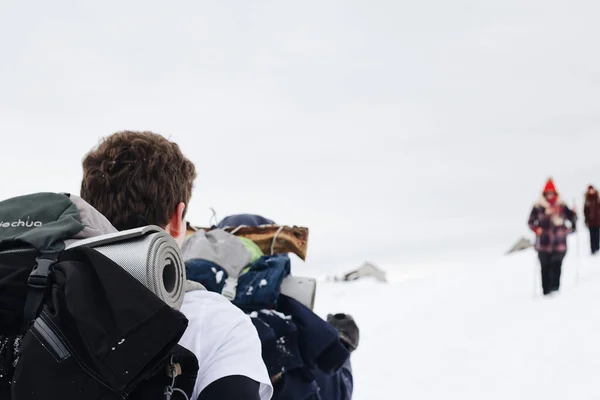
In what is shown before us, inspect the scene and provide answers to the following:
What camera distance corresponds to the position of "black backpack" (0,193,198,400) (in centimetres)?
138

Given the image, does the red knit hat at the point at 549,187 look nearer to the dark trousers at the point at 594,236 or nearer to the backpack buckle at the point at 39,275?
the dark trousers at the point at 594,236

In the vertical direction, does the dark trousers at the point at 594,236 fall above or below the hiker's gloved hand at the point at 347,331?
above

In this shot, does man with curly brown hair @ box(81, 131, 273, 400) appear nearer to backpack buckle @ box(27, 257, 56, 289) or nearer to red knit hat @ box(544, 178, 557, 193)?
backpack buckle @ box(27, 257, 56, 289)

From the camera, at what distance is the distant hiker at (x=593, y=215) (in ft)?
Result: 56.2

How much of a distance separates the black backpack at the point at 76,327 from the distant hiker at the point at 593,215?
1771cm

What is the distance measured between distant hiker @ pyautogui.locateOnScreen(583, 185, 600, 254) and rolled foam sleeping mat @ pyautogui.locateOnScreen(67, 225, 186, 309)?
57.9ft

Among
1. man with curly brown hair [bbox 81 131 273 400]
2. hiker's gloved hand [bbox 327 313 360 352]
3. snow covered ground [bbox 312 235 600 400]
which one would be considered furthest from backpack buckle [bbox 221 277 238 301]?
snow covered ground [bbox 312 235 600 400]

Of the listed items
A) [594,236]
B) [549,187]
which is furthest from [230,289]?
[594,236]

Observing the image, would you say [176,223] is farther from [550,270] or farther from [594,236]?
[594,236]

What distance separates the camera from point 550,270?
11703 millimetres

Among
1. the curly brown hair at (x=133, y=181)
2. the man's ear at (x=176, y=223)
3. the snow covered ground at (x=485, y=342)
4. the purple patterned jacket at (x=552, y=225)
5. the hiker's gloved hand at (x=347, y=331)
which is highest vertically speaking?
the purple patterned jacket at (x=552, y=225)

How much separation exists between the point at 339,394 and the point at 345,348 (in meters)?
0.32

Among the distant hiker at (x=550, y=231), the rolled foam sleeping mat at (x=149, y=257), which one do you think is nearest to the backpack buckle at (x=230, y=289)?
the rolled foam sleeping mat at (x=149, y=257)

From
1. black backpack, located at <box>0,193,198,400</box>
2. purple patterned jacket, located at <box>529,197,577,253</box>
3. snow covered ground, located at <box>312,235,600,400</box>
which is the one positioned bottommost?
snow covered ground, located at <box>312,235,600,400</box>
